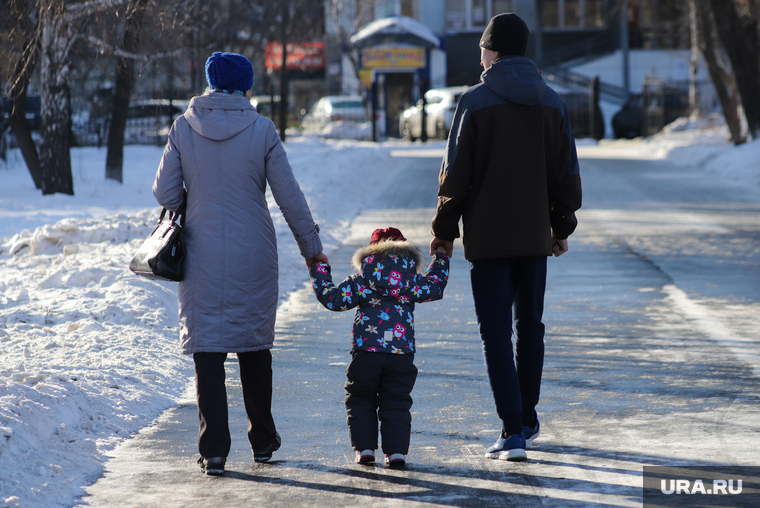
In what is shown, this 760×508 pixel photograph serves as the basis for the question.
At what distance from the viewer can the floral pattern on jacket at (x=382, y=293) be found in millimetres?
3814

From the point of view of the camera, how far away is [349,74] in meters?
45.8

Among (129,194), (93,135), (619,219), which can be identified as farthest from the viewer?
(93,135)

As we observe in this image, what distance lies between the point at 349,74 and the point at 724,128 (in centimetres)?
2118

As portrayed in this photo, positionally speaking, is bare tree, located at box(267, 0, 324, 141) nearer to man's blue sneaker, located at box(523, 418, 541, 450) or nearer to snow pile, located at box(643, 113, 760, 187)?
snow pile, located at box(643, 113, 760, 187)

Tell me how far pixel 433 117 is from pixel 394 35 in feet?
18.0

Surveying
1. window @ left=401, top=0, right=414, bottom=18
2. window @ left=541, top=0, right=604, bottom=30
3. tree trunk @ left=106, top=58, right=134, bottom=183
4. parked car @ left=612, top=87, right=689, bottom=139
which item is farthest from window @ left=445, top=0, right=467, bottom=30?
tree trunk @ left=106, top=58, right=134, bottom=183

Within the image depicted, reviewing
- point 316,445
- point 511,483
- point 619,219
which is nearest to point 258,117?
point 316,445

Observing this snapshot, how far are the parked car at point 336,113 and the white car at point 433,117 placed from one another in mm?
1894

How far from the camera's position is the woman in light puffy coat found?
3.80m

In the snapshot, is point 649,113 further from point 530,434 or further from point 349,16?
point 530,434

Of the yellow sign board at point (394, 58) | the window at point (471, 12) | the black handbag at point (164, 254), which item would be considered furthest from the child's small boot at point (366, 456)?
the window at point (471, 12)

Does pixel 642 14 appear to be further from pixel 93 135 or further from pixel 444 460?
pixel 444 460

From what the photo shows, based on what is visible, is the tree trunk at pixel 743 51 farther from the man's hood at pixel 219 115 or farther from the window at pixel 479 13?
the window at pixel 479 13

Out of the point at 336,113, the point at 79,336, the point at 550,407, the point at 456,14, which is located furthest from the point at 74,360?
the point at 456,14
